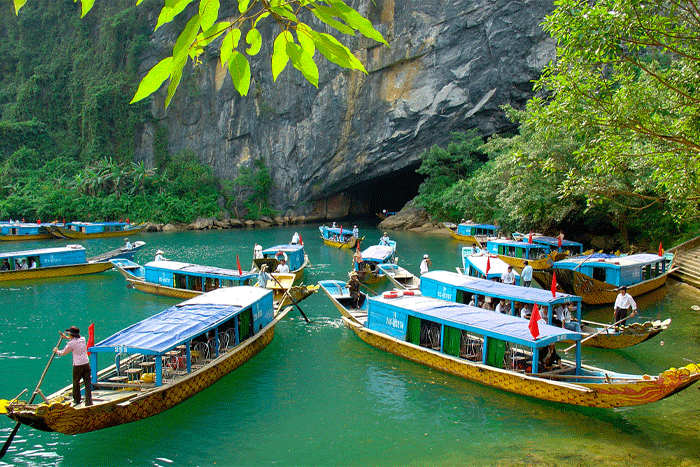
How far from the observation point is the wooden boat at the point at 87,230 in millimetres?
39469

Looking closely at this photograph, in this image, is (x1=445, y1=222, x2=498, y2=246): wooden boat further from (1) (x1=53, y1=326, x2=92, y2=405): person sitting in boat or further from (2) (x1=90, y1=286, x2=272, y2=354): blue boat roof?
(1) (x1=53, y1=326, x2=92, y2=405): person sitting in boat

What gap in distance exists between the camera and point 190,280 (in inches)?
749

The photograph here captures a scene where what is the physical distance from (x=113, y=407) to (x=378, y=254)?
50.2 ft

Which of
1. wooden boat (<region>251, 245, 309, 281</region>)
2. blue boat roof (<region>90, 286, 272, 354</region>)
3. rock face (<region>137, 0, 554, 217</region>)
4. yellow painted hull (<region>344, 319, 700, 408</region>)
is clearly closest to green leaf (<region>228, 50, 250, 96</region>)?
blue boat roof (<region>90, 286, 272, 354</region>)

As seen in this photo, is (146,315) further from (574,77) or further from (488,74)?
(488,74)

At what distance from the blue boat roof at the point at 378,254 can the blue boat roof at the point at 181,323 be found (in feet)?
28.6

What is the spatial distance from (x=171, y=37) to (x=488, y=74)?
103 feet

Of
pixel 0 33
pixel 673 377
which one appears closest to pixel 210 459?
pixel 673 377

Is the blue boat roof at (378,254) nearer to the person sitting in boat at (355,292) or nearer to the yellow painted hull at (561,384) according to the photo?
the person sitting in boat at (355,292)

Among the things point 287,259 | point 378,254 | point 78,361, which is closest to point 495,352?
point 78,361

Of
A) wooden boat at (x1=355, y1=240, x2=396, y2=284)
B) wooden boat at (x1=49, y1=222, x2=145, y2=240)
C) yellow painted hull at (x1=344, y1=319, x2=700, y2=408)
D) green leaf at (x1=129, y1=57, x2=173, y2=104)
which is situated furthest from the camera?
wooden boat at (x1=49, y1=222, x2=145, y2=240)

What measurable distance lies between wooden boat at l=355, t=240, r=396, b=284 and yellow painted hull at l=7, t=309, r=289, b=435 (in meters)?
9.77

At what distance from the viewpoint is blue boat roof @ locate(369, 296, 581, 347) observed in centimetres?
1020

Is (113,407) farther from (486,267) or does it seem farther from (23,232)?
(23,232)
